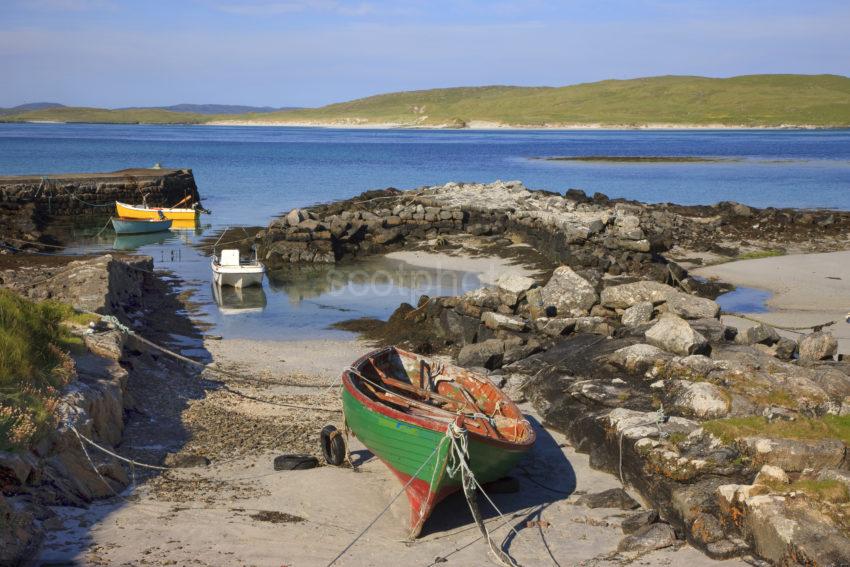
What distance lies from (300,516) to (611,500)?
357 centimetres

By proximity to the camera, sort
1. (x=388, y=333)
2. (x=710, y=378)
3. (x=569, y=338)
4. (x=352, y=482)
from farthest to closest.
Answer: (x=388, y=333) → (x=569, y=338) → (x=710, y=378) → (x=352, y=482)

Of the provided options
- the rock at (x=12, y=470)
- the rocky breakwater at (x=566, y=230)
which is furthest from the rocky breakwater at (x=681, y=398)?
the rocky breakwater at (x=566, y=230)

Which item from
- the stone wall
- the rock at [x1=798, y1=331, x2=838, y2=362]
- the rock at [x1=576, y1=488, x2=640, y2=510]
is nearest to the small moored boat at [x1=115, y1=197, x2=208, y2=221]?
the stone wall

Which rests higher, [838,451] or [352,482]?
[838,451]


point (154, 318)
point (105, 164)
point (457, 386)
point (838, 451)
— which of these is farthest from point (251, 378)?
point (105, 164)

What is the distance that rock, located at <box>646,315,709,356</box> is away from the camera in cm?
1370

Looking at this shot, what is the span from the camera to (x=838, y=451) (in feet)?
30.3

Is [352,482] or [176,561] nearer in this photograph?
[176,561]

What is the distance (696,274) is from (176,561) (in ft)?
69.5

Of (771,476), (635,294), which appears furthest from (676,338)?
(771,476)

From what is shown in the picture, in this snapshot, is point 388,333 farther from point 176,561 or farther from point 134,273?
point 176,561

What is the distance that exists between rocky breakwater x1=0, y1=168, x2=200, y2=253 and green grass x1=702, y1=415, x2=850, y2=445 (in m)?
30.7

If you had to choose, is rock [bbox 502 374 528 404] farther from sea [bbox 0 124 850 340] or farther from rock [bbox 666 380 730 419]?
sea [bbox 0 124 850 340]

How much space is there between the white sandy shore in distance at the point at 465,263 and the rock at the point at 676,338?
1121 centimetres
